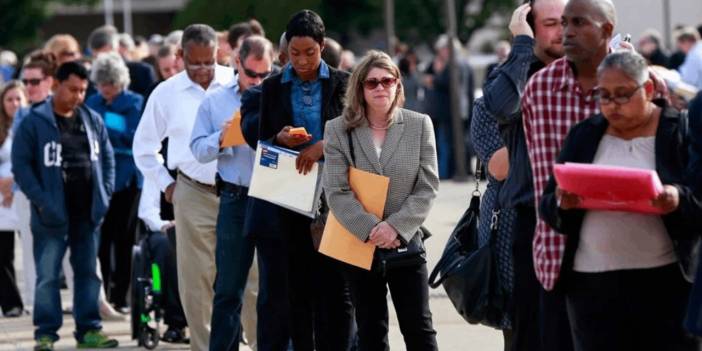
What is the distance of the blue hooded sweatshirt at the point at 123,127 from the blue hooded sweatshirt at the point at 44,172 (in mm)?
1613

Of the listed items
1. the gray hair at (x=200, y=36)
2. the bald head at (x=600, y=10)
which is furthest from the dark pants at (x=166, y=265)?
the bald head at (x=600, y=10)

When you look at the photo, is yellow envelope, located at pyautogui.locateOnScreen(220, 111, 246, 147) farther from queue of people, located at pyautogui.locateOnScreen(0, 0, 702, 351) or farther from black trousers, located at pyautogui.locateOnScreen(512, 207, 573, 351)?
black trousers, located at pyautogui.locateOnScreen(512, 207, 573, 351)

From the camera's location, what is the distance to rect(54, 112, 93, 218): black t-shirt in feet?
36.1

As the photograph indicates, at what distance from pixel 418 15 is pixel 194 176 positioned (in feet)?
139

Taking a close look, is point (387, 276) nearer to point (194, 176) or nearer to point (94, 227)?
point (194, 176)

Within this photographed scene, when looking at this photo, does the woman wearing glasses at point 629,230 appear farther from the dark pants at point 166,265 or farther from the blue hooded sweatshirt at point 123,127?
the blue hooded sweatshirt at point 123,127

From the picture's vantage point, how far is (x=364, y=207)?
772cm

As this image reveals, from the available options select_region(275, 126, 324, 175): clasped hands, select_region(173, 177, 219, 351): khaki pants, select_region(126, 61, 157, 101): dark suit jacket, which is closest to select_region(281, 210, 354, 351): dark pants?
select_region(275, 126, 324, 175): clasped hands

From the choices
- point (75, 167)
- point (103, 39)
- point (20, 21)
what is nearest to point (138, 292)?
point (75, 167)

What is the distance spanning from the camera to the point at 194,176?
376 inches

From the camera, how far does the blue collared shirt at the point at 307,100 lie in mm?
8281

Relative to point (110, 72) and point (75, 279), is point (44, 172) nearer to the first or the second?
point (75, 279)

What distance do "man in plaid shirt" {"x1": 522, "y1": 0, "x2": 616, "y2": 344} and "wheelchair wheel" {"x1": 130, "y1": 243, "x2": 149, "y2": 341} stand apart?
4.79 metres

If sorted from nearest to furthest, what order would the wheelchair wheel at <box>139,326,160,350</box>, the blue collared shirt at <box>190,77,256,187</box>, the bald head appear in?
1. the bald head
2. the blue collared shirt at <box>190,77,256,187</box>
3. the wheelchair wheel at <box>139,326,160,350</box>
